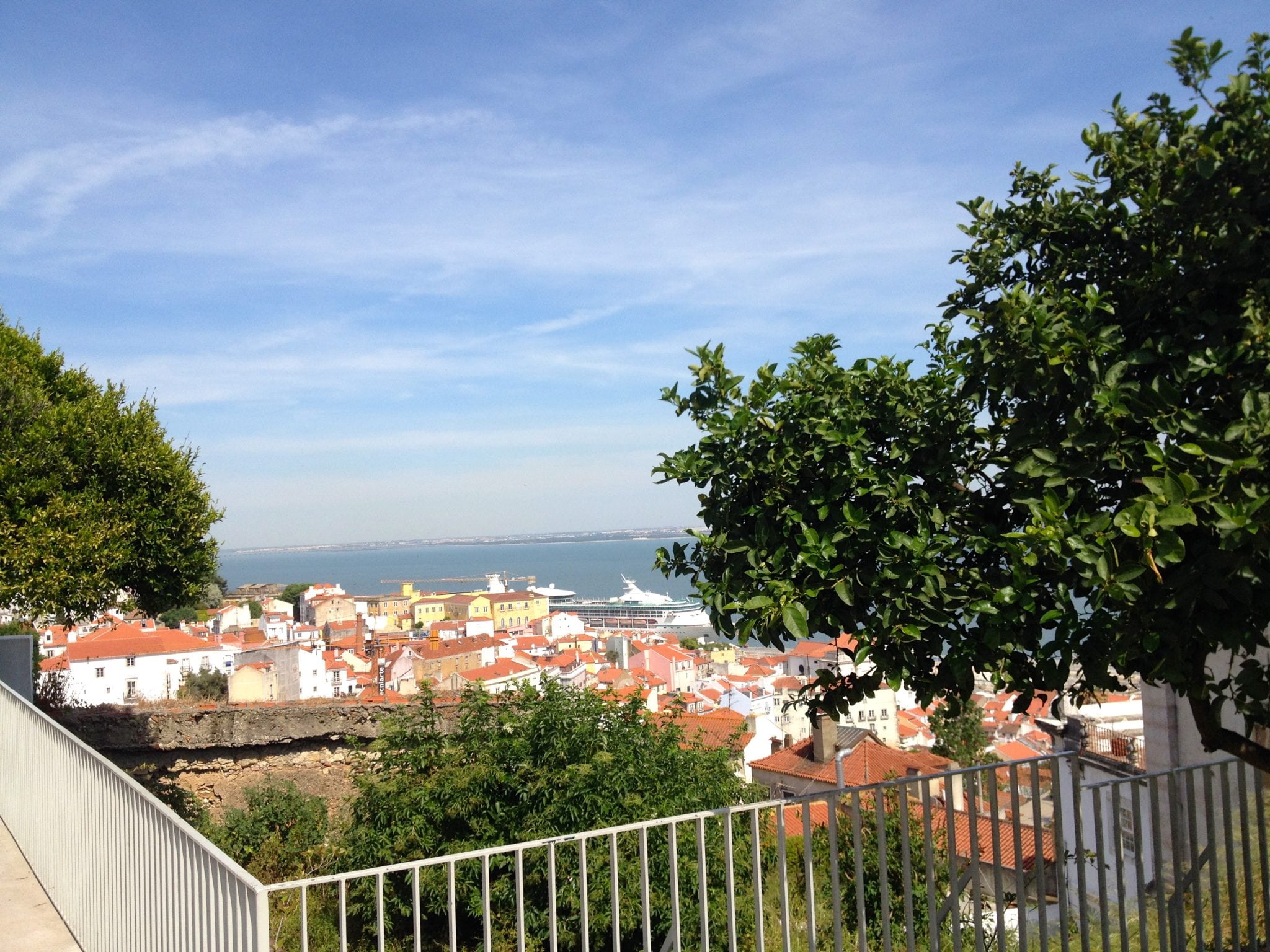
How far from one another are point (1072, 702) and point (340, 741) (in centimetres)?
1217

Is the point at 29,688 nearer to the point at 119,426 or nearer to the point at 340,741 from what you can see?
the point at 119,426

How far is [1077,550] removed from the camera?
224cm

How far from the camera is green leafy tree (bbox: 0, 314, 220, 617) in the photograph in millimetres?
9086

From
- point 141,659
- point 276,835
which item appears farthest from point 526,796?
point 141,659

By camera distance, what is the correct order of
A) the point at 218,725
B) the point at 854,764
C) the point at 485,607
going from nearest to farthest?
the point at 218,725 < the point at 854,764 < the point at 485,607

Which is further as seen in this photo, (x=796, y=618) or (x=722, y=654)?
(x=722, y=654)

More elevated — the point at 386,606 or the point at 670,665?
the point at 670,665

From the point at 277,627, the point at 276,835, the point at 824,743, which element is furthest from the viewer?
the point at 277,627

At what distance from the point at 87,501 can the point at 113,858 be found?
22.2 feet

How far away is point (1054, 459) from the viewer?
251 cm

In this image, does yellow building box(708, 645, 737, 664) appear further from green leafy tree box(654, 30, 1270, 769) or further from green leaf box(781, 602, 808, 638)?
green leaf box(781, 602, 808, 638)

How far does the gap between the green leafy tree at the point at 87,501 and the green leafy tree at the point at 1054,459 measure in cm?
812

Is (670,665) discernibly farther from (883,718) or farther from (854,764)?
(854,764)

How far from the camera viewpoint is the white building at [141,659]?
32281 millimetres
